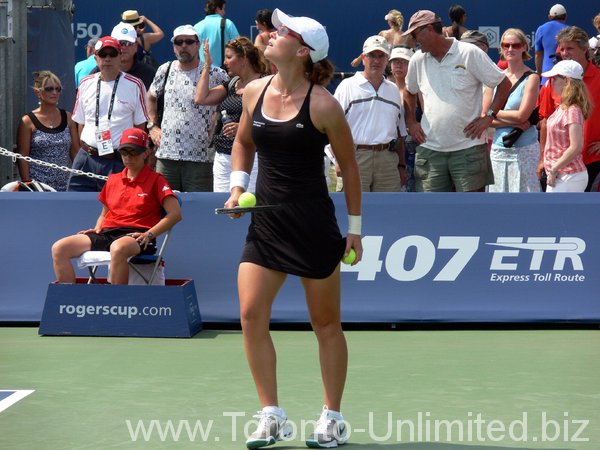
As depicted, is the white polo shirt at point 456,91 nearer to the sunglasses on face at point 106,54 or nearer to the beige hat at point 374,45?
the beige hat at point 374,45

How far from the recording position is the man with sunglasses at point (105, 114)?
10.5 m

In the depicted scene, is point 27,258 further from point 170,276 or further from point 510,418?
point 510,418

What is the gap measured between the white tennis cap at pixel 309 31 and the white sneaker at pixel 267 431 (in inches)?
69.3

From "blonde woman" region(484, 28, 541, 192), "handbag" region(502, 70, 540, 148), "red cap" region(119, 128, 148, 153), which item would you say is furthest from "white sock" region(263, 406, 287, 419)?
"handbag" region(502, 70, 540, 148)

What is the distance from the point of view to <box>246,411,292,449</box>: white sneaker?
5859 millimetres

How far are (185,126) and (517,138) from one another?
288cm

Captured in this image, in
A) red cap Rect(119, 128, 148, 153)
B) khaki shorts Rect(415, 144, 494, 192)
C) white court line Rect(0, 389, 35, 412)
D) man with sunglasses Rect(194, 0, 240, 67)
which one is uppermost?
man with sunglasses Rect(194, 0, 240, 67)

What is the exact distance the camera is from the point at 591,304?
970cm

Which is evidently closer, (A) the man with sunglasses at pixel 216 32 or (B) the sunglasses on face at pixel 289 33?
(B) the sunglasses on face at pixel 289 33

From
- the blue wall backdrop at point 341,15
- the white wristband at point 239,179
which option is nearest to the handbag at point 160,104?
the white wristband at point 239,179

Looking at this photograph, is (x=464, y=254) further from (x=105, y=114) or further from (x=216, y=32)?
(x=216, y=32)

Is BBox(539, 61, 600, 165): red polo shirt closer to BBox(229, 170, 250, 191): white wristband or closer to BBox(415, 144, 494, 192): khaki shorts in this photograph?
BBox(415, 144, 494, 192): khaki shorts

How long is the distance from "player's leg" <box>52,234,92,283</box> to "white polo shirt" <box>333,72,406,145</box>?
250 cm

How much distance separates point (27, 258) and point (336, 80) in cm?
660
